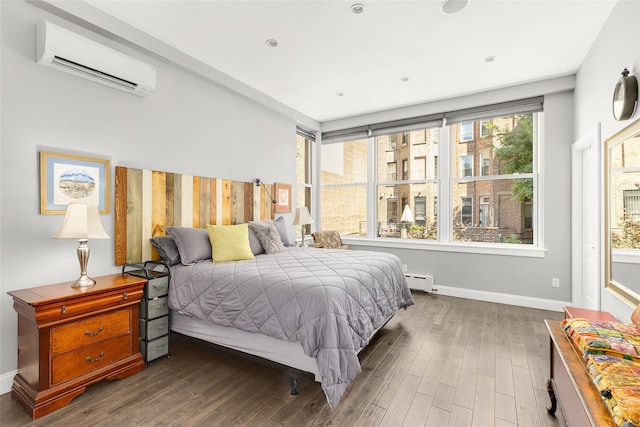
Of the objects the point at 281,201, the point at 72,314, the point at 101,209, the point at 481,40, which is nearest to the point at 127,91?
the point at 101,209

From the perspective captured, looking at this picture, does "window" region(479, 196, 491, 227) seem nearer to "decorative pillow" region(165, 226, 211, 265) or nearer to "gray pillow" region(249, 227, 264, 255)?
"gray pillow" region(249, 227, 264, 255)

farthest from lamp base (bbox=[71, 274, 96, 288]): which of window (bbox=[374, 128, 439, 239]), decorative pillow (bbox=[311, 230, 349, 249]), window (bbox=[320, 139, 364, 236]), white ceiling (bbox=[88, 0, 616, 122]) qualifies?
window (bbox=[374, 128, 439, 239])

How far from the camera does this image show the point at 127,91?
2795 mm

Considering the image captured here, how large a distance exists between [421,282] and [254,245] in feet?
8.64

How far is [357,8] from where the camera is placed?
2504 mm

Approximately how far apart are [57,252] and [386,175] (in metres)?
4.46

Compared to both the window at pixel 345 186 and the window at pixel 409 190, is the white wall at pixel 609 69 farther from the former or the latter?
the window at pixel 345 186

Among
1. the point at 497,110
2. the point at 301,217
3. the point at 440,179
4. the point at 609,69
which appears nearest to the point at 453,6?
the point at 609,69

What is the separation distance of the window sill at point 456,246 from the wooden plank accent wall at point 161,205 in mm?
2227

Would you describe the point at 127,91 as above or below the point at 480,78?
below

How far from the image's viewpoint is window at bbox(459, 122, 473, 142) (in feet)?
14.9

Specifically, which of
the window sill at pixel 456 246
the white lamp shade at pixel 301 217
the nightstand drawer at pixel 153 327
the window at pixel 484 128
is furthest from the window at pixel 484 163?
the nightstand drawer at pixel 153 327

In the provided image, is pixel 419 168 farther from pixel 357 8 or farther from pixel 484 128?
pixel 357 8

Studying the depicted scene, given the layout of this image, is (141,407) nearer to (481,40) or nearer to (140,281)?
(140,281)
